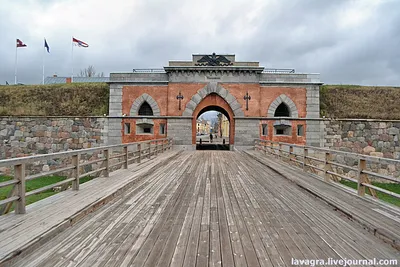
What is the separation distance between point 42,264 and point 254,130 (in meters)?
15.1

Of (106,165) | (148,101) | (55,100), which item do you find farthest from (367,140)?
(55,100)

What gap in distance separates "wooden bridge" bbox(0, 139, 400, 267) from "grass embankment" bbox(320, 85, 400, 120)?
42.1ft

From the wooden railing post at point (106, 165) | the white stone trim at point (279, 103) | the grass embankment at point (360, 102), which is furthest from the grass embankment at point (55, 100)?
the grass embankment at point (360, 102)

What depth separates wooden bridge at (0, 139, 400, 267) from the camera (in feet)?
8.65

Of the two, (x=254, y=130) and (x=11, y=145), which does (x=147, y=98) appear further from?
(x=11, y=145)

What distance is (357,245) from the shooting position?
2973 mm

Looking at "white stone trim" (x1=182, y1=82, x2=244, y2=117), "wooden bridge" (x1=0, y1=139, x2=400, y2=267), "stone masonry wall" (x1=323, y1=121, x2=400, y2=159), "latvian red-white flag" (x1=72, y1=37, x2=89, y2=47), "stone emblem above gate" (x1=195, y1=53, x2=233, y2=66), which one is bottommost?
"wooden bridge" (x1=0, y1=139, x2=400, y2=267)

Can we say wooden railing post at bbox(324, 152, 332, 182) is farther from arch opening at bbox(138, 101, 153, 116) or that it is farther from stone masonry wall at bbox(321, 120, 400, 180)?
arch opening at bbox(138, 101, 153, 116)

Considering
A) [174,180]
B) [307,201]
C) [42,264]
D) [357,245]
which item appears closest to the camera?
[42,264]

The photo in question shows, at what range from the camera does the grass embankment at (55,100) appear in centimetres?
1680

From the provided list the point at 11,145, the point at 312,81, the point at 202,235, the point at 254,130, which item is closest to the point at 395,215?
the point at 202,235

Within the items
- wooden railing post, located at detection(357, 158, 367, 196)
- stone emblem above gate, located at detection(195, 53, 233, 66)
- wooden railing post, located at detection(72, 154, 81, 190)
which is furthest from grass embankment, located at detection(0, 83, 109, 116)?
wooden railing post, located at detection(357, 158, 367, 196)

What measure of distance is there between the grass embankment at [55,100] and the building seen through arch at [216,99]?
1.36 metres

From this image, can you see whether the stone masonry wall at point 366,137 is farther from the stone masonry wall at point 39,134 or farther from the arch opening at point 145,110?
the stone masonry wall at point 39,134
